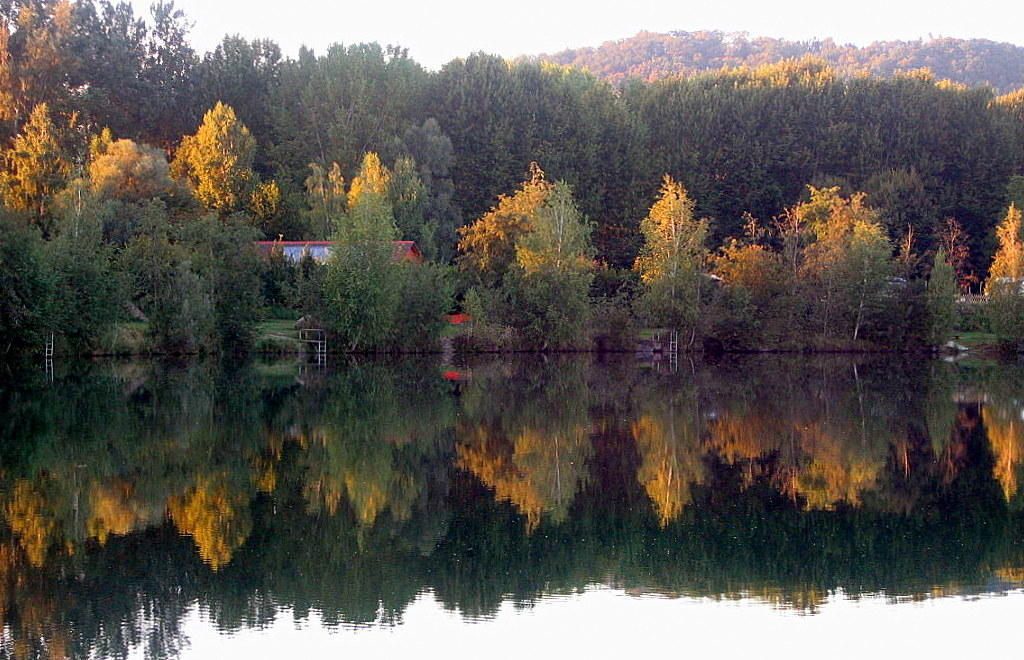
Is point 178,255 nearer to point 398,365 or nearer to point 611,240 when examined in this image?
point 398,365

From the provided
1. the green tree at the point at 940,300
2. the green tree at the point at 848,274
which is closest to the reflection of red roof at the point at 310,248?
the green tree at the point at 848,274

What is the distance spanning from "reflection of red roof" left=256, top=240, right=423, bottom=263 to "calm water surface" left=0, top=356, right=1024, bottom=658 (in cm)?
2319

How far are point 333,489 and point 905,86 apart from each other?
6204 cm

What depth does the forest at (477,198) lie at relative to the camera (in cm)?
4059

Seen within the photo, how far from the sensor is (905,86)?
68.1 meters

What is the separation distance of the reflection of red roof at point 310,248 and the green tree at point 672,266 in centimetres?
1022

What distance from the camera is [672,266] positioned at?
47.6m

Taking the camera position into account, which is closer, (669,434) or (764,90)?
(669,434)

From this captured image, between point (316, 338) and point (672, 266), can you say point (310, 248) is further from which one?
point (672, 266)

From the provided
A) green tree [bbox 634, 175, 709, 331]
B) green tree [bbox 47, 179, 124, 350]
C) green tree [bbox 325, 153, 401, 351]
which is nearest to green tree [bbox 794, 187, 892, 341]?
green tree [bbox 634, 175, 709, 331]

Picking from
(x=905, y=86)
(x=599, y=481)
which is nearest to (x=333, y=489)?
(x=599, y=481)

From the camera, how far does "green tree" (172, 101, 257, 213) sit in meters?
52.9

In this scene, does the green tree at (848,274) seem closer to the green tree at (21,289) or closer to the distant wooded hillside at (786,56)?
the green tree at (21,289)

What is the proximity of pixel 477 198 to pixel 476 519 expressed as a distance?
160 feet
